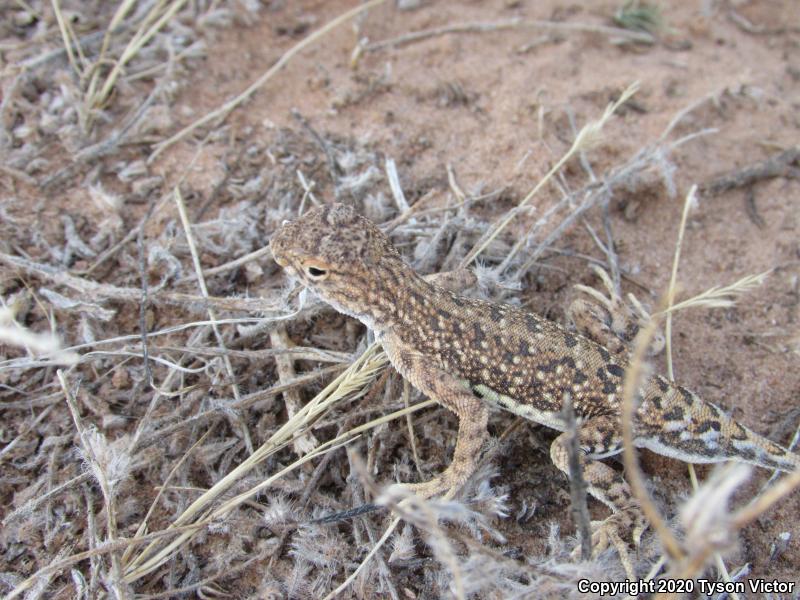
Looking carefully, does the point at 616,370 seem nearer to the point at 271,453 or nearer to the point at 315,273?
the point at 315,273

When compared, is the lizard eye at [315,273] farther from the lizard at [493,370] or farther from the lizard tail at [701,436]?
the lizard tail at [701,436]

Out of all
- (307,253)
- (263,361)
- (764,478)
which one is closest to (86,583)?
(263,361)

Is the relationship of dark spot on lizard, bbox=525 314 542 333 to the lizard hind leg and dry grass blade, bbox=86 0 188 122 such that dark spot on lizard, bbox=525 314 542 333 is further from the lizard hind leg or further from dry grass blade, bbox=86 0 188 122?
dry grass blade, bbox=86 0 188 122

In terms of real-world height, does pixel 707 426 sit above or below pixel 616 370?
below

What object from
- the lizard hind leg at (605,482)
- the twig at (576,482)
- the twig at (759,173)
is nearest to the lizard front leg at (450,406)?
the lizard hind leg at (605,482)

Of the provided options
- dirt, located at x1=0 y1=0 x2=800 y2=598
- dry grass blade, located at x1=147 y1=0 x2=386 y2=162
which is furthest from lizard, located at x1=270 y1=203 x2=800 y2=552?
dry grass blade, located at x1=147 y1=0 x2=386 y2=162

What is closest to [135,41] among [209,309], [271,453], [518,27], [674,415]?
[209,309]
